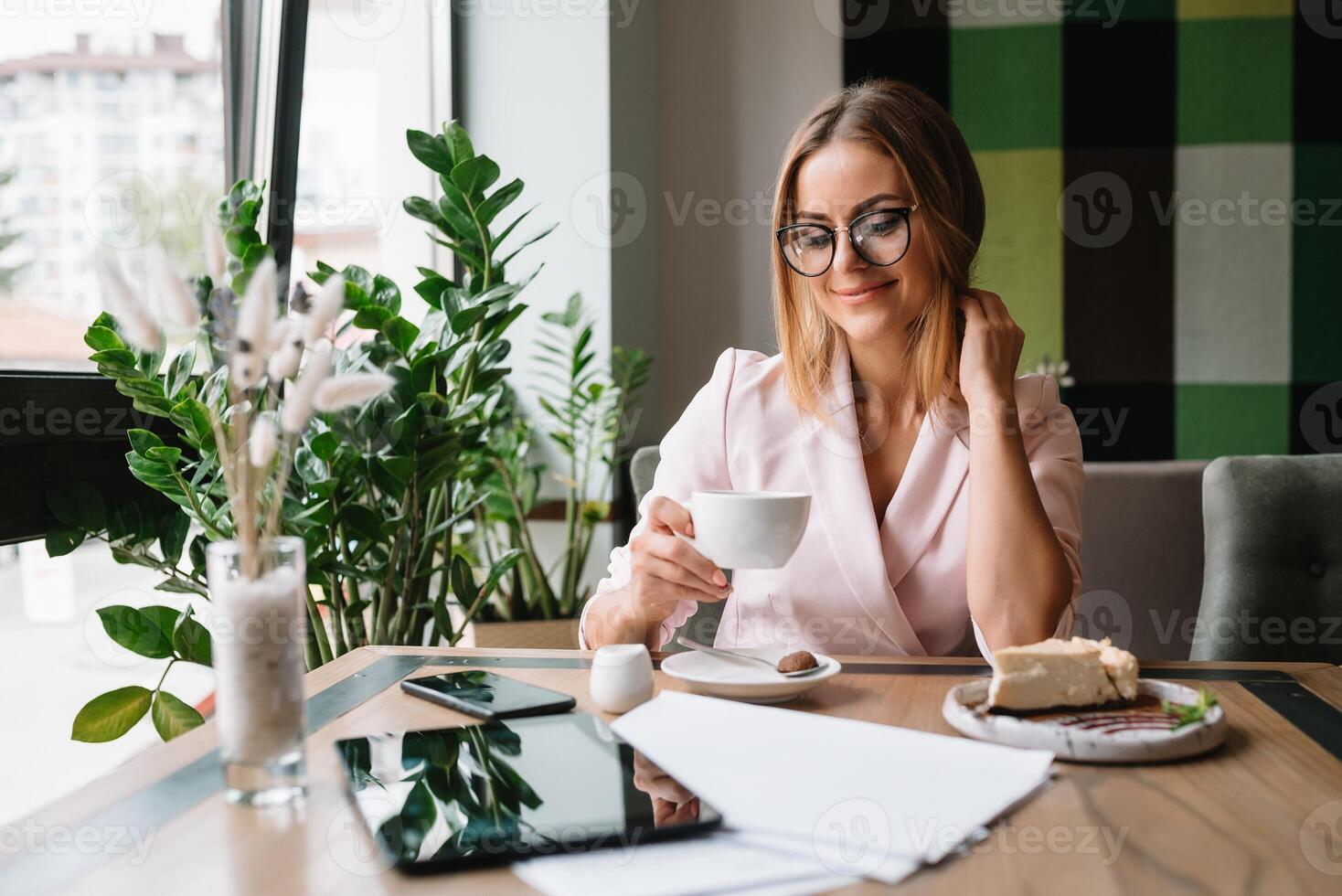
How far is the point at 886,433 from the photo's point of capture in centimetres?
165

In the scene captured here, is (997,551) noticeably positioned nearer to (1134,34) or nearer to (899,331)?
(899,331)

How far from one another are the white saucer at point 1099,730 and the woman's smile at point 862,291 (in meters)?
0.70

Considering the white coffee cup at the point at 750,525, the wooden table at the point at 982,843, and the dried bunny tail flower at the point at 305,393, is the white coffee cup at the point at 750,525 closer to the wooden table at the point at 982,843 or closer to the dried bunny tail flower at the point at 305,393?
the wooden table at the point at 982,843

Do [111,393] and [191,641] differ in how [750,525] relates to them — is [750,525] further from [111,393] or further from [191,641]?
[111,393]

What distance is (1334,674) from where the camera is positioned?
3.81 ft

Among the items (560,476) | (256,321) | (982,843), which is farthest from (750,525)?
(560,476)

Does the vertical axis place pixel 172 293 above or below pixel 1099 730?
above

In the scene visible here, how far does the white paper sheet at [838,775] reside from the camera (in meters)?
0.70

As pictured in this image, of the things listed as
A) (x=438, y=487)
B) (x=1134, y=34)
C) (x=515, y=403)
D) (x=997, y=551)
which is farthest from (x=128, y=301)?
(x=1134, y=34)

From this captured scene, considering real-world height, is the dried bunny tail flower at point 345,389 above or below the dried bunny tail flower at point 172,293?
below

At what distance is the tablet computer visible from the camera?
2.29ft

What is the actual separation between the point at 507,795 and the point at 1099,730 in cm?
49

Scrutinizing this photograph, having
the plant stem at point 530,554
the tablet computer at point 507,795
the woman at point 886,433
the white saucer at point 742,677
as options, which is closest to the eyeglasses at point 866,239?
the woman at point 886,433

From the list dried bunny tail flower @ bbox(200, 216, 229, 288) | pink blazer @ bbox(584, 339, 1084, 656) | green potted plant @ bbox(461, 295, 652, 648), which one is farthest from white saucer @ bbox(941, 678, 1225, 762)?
green potted plant @ bbox(461, 295, 652, 648)
